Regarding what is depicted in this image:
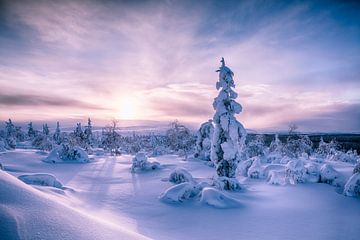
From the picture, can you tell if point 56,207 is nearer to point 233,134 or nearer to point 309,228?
point 309,228

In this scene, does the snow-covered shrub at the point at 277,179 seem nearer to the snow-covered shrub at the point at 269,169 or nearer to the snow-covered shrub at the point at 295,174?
the snow-covered shrub at the point at 295,174

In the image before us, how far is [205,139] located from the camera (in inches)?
1460

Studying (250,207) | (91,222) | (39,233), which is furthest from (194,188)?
(39,233)

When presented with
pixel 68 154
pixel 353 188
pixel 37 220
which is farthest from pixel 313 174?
pixel 68 154

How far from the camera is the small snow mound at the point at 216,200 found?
1226cm

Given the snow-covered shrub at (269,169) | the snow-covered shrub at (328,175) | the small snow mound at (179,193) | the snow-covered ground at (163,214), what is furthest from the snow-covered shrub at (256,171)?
the small snow mound at (179,193)

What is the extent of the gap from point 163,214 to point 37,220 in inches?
346

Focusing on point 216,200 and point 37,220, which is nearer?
point 37,220

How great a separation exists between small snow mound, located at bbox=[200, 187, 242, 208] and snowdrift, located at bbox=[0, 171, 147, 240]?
29.8 feet

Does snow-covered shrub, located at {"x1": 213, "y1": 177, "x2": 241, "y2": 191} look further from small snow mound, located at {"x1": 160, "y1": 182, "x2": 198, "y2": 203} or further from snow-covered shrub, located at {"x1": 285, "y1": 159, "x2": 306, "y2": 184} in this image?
snow-covered shrub, located at {"x1": 285, "y1": 159, "x2": 306, "y2": 184}

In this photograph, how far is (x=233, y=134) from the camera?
62.7 feet

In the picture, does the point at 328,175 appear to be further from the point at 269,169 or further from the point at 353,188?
the point at 269,169

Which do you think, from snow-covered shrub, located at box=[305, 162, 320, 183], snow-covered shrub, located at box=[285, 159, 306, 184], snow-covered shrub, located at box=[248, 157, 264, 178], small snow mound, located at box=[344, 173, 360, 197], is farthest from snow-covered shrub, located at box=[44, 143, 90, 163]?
small snow mound, located at box=[344, 173, 360, 197]

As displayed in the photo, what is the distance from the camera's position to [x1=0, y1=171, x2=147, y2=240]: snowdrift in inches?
111
